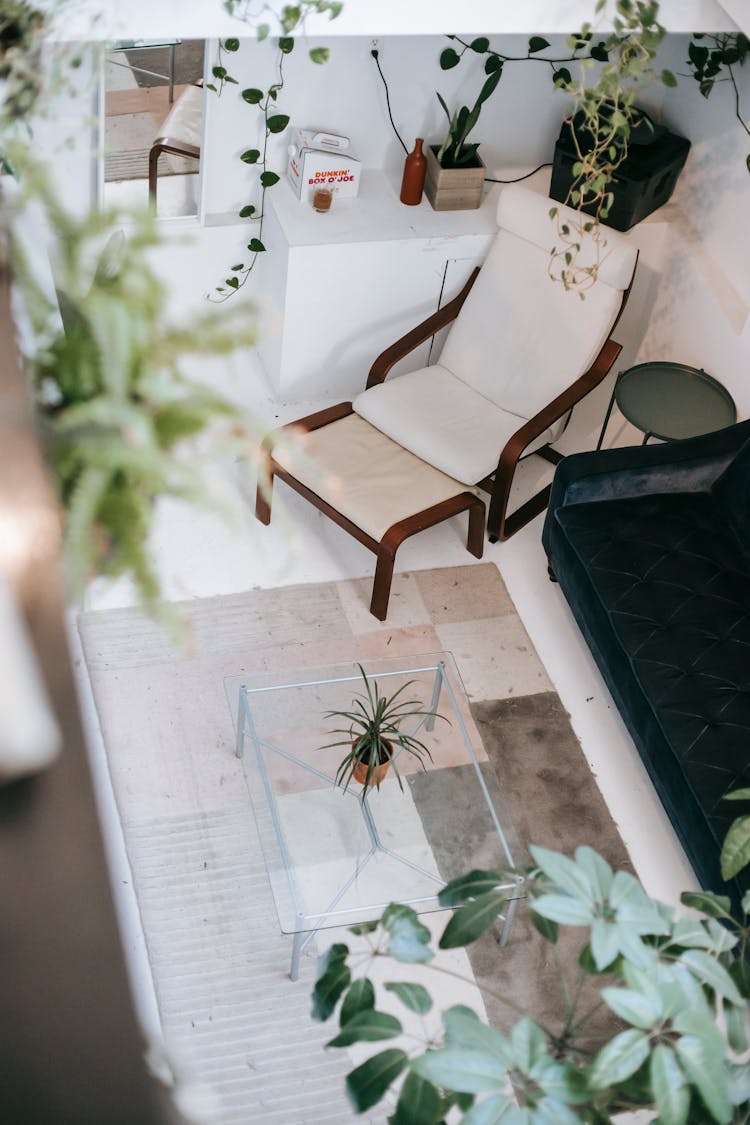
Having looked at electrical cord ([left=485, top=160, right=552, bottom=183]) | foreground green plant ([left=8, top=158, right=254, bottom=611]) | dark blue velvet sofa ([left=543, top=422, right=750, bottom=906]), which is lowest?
dark blue velvet sofa ([left=543, top=422, right=750, bottom=906])

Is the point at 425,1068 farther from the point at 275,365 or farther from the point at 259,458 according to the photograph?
the point at 275,365

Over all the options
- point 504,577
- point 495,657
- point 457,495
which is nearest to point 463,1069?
point 495,657

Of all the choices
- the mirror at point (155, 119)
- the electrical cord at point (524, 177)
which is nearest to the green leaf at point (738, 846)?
the mirror at point (155, 119)

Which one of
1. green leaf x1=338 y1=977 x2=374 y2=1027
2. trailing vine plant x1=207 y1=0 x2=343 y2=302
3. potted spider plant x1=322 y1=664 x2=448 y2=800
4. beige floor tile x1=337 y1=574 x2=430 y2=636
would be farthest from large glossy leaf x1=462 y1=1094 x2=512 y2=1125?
trailing vine plant x1=207 y1=0 x2=343 y2=302

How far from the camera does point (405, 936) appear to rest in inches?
49.7

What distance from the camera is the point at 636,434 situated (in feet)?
15.4

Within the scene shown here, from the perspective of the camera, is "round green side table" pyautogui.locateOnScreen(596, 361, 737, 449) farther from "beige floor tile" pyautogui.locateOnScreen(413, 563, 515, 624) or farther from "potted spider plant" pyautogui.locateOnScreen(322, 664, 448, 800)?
"potted spider plant" pyautogui.locateOnScreen(322, 664, 448, 800)

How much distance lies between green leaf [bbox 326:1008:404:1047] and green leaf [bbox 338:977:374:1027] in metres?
0.02

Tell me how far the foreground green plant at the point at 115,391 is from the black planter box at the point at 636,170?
377cm

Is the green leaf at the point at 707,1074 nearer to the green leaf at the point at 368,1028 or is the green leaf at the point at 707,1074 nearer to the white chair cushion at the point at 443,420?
the green leaf at the point at 368,1028

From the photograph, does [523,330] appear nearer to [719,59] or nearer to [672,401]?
[672,401]

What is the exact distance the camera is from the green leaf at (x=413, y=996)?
1189mm

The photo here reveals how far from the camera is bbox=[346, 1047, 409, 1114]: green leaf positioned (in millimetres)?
1129

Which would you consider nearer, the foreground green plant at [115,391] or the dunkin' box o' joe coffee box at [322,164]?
the foreground green plant at [115,391]
